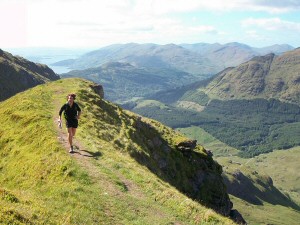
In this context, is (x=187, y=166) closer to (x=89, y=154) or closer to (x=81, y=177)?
(x=89, y=154)

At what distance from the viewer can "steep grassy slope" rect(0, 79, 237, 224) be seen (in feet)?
69.5

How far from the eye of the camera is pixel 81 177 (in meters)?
28.3

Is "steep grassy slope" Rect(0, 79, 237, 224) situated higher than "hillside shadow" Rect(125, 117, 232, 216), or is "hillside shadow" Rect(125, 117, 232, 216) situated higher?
"steep grassy slope" Rect(0, 79, 237, 224)

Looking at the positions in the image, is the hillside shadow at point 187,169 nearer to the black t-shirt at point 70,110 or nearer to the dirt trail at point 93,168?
the dirt trail at point 93,168

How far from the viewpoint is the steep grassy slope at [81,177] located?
21.2 metres

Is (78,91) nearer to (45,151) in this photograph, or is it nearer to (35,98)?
(35,98)

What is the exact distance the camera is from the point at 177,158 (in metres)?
72.3

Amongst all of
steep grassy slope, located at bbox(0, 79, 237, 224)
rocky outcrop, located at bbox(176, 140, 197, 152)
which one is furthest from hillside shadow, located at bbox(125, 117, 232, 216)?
steep grassy slope, located at bbox(0, 79, 237, 224)

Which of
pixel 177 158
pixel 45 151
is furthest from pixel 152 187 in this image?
pixel 177 158

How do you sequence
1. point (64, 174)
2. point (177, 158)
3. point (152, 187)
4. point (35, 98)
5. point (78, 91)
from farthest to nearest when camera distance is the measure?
point (177, 158) → point (78, 91) → point (35, 98) → point (152, 187) → point (64, 174)

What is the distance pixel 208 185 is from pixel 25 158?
158 feet

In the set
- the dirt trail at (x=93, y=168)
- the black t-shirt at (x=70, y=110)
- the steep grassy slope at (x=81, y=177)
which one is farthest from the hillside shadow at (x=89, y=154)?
the black t-shirt at (x=70, y=110)

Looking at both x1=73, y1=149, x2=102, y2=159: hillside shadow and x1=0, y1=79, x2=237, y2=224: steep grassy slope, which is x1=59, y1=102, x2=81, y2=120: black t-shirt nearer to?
x1=0, y1=79, x2=237, y2=224: steep grassy slope

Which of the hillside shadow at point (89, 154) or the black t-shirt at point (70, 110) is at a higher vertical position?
the black t-shirt at point (70, 110)
